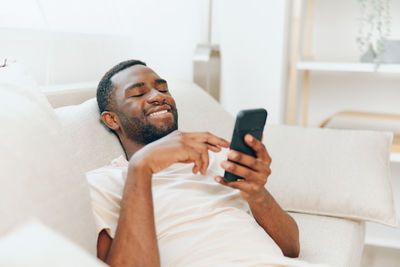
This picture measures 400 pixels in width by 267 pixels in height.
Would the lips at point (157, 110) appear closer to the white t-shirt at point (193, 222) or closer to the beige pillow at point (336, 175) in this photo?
the white t-shirt at point (193, 222)

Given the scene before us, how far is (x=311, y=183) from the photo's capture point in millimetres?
1400

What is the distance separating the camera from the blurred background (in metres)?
1.86

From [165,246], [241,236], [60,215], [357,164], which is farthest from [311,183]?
[60,215]

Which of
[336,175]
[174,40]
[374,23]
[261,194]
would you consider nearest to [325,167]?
[336,175]

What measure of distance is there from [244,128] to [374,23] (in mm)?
1721

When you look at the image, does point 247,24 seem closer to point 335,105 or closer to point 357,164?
point 335,105

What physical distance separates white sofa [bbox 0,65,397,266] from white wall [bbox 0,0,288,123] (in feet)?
1.08

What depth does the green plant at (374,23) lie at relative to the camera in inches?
80.8

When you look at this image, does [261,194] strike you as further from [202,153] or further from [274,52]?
[274,52]

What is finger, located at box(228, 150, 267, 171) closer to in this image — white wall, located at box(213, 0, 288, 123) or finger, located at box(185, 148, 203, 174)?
finger, located at box(185, 148, 203, 174)

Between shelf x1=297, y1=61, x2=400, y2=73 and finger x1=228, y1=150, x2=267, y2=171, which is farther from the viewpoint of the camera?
shelf x1=297, y1=61, x2=400, y2=73

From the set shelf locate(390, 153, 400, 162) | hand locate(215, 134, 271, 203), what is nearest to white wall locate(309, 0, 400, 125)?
shelf locate(390, 153, 400, 162)

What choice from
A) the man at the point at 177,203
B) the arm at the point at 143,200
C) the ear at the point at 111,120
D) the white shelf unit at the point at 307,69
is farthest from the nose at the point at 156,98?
the white shelf unit at the point at 307,69

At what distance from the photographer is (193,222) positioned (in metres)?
0.94
